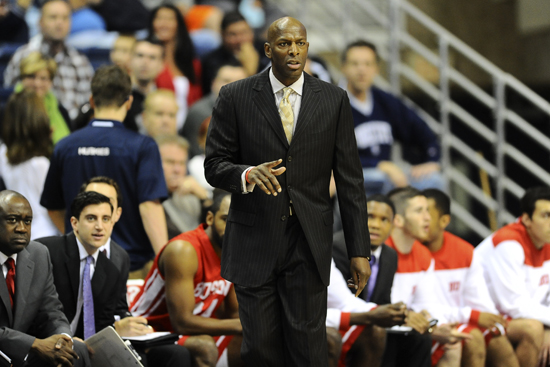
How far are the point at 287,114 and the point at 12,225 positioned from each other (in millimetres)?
1447

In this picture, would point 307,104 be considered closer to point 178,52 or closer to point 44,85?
point 44,85

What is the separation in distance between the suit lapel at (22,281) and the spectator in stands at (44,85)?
243 cm

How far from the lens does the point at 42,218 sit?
5.41 metres

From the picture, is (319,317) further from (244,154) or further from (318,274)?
(244,154)

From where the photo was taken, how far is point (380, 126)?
6.89 m

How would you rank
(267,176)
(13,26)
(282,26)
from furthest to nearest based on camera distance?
1. (13,26)
2. (282,26)
3. (267,176)

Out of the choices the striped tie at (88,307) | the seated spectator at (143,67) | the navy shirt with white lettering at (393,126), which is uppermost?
the seated spectator at (143,67)

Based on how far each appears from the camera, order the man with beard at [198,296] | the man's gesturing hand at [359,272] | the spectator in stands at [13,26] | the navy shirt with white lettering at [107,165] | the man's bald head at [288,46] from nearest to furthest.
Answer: the man's bald head at [288,46] < the man's gesturing hand at [359,272] < the man with beard at [198,296] < the navy shirt with white lettering at [107,165] < the spectator in stands at [13,26]

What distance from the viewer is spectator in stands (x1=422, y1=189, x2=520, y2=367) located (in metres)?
Answer: 5.29

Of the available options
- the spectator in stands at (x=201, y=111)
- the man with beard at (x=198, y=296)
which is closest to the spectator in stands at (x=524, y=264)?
the man with beard at (x=198, y=296)

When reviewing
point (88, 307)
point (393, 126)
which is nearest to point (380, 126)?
point (393, 126)

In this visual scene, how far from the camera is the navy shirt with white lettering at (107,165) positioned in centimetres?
485

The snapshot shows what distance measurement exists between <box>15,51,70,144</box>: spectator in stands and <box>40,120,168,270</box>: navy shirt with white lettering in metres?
1.33

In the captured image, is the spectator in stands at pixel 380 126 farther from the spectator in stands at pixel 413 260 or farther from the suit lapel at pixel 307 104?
the suit lapel at pixel 307 104
